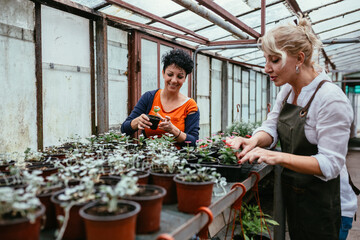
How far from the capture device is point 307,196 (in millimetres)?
1584

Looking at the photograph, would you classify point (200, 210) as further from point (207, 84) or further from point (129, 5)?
point (207, 84)

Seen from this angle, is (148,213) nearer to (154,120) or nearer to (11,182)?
(11,182)

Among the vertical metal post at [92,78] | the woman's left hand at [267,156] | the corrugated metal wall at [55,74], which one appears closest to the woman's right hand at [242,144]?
the woman's left hand at [267,156]

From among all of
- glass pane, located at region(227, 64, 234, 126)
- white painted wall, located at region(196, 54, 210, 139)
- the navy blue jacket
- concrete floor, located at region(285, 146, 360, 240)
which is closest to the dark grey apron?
the navy blue jacket

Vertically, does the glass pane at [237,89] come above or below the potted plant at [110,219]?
above

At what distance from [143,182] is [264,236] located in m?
1.70

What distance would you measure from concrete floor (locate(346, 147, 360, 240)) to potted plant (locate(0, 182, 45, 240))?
3.62 metres

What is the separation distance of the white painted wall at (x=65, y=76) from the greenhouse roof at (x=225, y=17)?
0.35 m

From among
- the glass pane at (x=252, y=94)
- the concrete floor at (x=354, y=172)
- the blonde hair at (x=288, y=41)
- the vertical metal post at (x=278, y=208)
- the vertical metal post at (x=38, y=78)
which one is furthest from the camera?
the glass pane at (x=252, y=94)

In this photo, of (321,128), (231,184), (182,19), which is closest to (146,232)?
(231,184)

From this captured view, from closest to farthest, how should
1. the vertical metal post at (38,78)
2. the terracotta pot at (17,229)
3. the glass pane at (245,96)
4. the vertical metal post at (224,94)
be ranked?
the terracotta pot at (17,229) → the vertical metal post at (38,78) → the vertical metal post at (224,94) → the glass pane at (245,96)

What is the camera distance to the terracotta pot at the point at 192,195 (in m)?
1.10

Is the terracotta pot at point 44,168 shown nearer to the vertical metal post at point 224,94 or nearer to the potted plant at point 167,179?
the potted plant at point 167,179

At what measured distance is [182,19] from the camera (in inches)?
156
